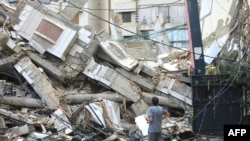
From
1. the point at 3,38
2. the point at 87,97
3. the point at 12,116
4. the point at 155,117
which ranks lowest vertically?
the point at 12,116

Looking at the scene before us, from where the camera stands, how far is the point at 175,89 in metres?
15.9

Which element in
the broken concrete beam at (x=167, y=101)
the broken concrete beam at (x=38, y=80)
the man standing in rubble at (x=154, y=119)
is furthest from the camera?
the broken concrete beam at (x=167, y=101)

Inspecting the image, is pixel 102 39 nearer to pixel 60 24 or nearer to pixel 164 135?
pixel 60 24

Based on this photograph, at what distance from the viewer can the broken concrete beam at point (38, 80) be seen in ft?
49.6

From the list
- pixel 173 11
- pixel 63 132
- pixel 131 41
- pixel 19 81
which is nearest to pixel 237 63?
pixel 63 132

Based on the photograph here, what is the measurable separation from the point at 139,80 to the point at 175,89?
116 centimetres

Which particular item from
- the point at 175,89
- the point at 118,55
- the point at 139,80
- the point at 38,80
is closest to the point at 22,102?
the point at 38,80

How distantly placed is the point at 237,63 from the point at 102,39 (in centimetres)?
451

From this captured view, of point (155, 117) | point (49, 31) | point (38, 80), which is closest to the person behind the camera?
point (155, 117)

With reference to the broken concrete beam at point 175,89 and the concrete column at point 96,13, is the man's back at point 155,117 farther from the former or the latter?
the concrete column at point 96,13

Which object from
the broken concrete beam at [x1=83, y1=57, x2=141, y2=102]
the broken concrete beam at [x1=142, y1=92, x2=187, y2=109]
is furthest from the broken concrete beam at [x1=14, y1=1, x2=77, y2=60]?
the broken concrete beam at [x1=142, y1=92, x2=187, y2=109]

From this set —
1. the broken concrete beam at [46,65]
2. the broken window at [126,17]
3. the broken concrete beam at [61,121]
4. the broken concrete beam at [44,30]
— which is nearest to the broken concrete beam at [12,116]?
the broken concrete beam at [61,121]

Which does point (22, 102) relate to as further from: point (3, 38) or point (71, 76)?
point (3, 38)

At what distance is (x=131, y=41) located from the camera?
983 inches
